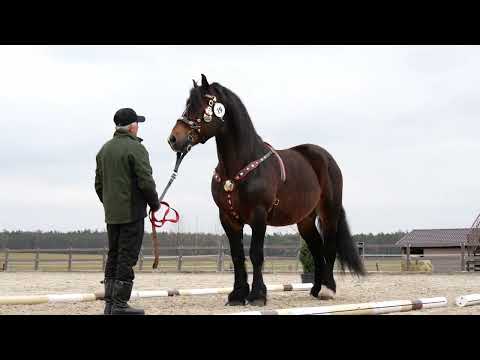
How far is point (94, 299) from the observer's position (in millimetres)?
6434

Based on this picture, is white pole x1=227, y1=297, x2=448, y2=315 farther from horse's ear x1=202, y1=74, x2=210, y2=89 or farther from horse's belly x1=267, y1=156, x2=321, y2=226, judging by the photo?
horse's ear x1=202, y1=74, x2=210, y2=89

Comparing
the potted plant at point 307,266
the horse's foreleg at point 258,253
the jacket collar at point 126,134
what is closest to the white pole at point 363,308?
the horse's foreleg at point 258,253

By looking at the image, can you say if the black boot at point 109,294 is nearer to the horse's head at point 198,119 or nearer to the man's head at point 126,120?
the man's head at point 126,120

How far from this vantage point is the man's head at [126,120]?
5062mm

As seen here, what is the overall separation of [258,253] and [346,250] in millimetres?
1989

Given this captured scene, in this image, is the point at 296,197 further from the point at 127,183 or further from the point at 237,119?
the point at 127,183

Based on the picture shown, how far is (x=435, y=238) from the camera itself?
40.2m

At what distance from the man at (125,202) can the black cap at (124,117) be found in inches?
4.4

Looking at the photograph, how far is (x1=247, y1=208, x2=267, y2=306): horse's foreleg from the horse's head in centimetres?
94

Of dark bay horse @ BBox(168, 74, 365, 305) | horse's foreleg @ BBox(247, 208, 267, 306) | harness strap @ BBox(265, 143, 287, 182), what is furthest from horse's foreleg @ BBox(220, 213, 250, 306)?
harness strap @ BBox(265, 143, 287, 182)

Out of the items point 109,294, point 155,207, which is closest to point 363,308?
point 155,207

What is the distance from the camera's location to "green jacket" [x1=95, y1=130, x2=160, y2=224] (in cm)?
488
